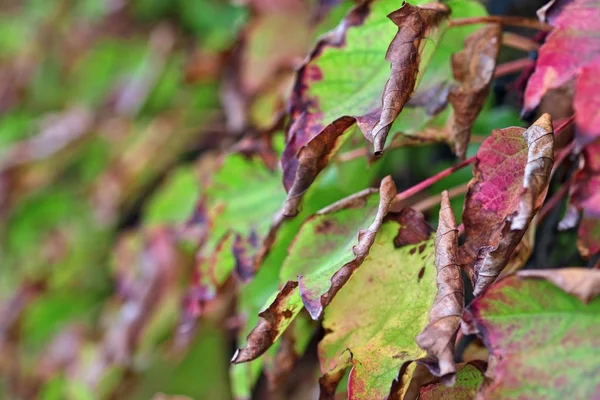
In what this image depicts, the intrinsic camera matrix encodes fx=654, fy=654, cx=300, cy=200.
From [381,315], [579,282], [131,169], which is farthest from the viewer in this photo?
[131,169]

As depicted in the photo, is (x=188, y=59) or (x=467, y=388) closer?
(x=467, y=388)

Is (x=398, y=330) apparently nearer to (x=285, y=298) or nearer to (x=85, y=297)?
(x=285, y=298)

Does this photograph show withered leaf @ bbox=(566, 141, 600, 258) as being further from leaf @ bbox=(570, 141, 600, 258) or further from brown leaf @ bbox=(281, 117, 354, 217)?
brown leaf @ bbox=(281, 117, 354, 217)

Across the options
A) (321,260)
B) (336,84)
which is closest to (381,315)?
(321,260)

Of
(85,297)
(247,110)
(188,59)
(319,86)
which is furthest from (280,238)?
(85,297)

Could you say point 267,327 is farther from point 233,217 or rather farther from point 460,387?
point 233,217

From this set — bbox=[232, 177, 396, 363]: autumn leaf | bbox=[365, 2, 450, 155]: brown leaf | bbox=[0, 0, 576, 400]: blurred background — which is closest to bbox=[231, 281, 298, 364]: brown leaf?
bbox=[232, 177, 396, 363]: autumn leaf
